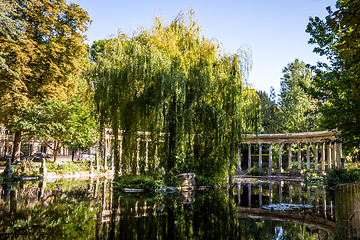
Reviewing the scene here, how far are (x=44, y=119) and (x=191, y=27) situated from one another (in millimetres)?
14574

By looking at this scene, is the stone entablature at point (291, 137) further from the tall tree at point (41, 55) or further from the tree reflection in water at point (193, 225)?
the tree reflection in water at point (193, 225)

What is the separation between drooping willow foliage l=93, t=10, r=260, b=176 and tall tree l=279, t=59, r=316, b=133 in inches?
1241

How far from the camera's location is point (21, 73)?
24344mm

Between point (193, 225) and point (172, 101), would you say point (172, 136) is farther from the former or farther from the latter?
point (193, 225)

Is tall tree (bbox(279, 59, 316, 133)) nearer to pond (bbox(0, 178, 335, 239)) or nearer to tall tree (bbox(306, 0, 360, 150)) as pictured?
tall tree (bbox(306, 0, 360, 150))

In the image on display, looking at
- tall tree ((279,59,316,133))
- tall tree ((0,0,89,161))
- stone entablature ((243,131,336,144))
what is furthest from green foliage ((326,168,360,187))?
tall tree ((279,59,316,133))

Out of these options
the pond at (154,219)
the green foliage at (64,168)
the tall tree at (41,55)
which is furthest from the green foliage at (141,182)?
the tall tree at (41,55)

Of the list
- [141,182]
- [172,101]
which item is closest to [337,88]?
[172,101]


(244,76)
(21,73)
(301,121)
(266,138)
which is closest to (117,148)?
(244,76)

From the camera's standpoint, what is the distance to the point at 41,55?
80.5 ft

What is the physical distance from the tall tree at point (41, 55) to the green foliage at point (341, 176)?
907 inches

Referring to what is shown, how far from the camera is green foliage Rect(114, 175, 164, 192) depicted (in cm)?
1692

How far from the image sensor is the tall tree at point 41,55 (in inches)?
929

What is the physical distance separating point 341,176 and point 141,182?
14.5 metres
